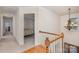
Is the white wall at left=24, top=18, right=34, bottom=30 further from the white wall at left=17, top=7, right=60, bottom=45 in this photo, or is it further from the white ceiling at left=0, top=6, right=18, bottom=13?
the white ceiling at left=0, top=6, right=18, bottom=13

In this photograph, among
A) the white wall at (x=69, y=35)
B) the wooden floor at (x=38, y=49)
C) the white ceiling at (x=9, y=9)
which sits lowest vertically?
the wooden floor at (x=38, y=49)

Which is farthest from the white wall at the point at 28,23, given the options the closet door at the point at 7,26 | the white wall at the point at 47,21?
the closet door at the point at 7,26

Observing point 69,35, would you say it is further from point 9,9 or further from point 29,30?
point 9,9

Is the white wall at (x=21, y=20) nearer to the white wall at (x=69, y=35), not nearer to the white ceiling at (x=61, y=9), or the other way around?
the white ceiling at (x=61, y=9)

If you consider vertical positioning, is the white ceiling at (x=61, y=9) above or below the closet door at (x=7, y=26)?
above

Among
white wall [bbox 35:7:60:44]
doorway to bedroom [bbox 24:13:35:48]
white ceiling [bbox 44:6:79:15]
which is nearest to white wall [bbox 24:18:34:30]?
doorway to bedroom [bbox 24:13:35:48]

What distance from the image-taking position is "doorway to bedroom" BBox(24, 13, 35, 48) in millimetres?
1536

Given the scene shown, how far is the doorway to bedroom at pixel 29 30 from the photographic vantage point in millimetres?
1536

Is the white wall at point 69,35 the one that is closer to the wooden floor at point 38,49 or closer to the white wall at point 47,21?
the white wall at point 47,21

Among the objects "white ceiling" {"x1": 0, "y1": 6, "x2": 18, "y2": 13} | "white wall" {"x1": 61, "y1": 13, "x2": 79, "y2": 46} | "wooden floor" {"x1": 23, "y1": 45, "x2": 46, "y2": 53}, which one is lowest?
"wooden floor" {"x1": 23, "y1": 45, "x2": 46, "y2": 53}

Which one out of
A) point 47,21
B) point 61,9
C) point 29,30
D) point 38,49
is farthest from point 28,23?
point 61,9

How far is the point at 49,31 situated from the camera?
1558mm

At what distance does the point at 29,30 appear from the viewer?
1546mm

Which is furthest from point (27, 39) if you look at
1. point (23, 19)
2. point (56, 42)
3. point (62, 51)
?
point (62, 51)
